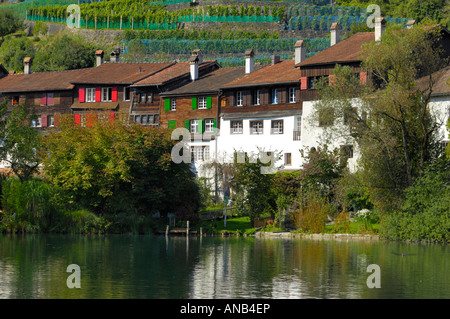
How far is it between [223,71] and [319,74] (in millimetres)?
15636

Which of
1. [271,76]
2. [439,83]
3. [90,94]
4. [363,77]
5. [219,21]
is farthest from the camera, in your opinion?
[219,21]

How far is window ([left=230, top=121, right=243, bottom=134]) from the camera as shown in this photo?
67812mm

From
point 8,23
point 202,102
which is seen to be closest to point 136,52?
point 8,23

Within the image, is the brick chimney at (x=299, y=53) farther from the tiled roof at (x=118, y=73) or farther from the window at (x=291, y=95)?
the tiled roof at (x=118, y=73)

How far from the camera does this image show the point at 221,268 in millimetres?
37844

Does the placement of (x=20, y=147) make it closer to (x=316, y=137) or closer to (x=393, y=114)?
(x=316, y=137)

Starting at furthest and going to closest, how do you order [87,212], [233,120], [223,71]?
[223,71] < [233,120] < [87,212]

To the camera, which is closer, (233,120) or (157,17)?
(233,120)

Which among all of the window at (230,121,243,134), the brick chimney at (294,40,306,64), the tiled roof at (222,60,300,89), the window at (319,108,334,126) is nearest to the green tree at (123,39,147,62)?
the tiled roof at (222,60,300,89)

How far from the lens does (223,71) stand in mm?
76188

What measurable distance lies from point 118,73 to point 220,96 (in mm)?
15407

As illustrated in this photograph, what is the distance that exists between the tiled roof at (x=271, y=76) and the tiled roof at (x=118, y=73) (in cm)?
1250
